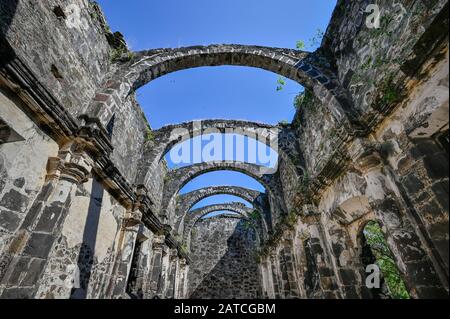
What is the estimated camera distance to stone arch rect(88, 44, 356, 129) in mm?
4508

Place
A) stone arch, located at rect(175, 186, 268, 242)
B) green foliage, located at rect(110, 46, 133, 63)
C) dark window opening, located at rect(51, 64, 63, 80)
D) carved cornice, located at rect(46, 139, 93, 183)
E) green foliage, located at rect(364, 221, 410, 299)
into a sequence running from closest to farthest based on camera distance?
carved cornice, located at rect(46, 139, 93, 183), dark window opening, located at rect(51, 64, 63, 80), green foliage, located at rect(110, 46, 133, 63), green foliage, located at rect(364, 221, 410, 299), stone arch, located at rect(175, 186, 268, 242)

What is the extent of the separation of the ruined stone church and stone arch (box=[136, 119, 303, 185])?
0.07 metres

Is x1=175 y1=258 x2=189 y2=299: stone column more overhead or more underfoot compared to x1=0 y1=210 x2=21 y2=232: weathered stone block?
more overhead

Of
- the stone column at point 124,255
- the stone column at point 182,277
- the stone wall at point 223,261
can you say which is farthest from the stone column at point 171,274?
the stone wall at point 223,261

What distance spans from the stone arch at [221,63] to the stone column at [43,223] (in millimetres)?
1337

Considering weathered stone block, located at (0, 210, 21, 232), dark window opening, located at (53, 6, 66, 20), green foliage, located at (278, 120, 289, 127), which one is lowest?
weathered stone block, located at (0, 210, 21, 232)

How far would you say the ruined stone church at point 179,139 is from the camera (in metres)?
2.54

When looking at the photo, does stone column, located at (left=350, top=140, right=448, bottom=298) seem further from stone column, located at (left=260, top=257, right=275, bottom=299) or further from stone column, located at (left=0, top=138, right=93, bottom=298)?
stone column, located at (left=260, top=257, right=275, bottom=299)

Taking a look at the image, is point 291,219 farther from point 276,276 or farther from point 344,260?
point 276,276

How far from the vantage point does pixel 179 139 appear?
25.3 feet

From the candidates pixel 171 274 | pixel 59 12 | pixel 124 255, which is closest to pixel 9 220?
pixel 124 255

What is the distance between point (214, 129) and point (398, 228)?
617 cm

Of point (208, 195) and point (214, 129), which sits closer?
point (214, 129)

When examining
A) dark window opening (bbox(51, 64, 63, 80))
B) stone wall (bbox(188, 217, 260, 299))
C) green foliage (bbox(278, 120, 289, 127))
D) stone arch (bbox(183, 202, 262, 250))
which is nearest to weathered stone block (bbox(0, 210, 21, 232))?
dark window opening (bbox(51, 64, 63, 80))
